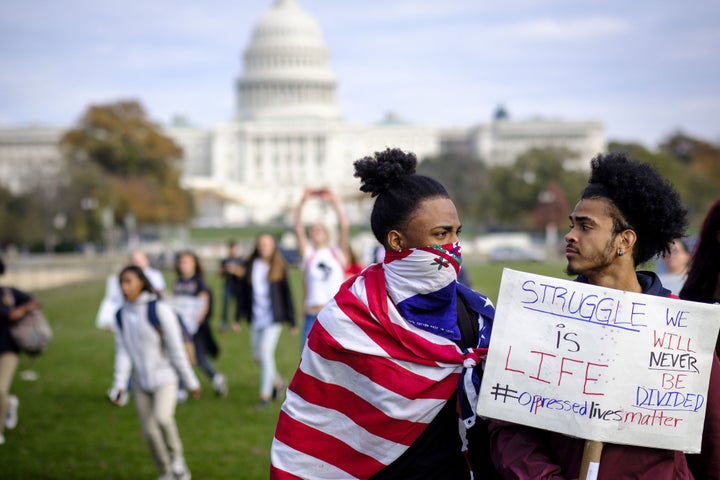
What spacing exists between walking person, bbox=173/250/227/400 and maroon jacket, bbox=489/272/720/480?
26.3 feet

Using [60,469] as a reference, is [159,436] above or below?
above

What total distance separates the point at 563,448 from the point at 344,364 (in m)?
0.71

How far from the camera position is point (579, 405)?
2.97 metres

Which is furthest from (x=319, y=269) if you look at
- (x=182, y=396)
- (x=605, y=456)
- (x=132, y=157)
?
(x=132, y=157)

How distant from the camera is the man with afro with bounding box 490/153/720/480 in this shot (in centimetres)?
302

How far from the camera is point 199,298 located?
431 inches

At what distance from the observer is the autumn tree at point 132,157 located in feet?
190

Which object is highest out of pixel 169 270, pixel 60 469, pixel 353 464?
pixel 353 464

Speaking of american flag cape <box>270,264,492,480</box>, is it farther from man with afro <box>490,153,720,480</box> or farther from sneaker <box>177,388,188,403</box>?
sneaker <box>177,388,188,403</box>

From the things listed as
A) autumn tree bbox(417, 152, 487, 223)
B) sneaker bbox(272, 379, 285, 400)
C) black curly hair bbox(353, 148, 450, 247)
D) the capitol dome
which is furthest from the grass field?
the capitol dome

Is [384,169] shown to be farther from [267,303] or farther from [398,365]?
[267,303]

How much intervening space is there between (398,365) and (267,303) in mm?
7025

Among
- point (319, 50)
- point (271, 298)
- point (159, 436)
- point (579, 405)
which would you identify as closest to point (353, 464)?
point (579, 405)

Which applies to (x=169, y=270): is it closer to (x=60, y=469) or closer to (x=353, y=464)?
(x=60, y=469)
